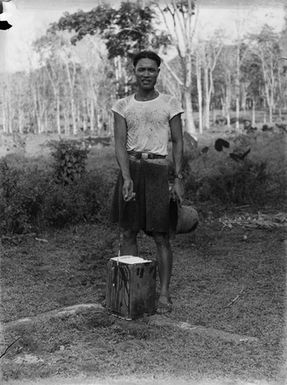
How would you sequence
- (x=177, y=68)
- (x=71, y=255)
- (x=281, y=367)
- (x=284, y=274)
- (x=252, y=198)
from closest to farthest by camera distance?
(x=281, y=367), (x=284, y=274), (x=71, y=255), (x=252, y=198), (x=177, y=68)

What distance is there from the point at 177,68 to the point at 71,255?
43578 millimetres

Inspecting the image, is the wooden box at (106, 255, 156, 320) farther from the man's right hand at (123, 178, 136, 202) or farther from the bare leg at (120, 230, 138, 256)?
the man's right hand at (123, 178, 136, 202)

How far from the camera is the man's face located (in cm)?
353

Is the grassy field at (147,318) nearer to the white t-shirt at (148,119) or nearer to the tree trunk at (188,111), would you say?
the white t-shirt at (148,119)

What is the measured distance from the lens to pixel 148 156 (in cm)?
362

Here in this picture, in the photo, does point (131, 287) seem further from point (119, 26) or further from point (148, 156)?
point (119, 26)

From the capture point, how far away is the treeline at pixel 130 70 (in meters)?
18.0

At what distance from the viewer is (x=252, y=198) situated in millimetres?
8508

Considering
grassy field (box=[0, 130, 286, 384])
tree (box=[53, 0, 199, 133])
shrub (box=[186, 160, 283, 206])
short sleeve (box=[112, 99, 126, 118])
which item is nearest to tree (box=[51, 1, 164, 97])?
tree (box=[53, 0, 199, 133])

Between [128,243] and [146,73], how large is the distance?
119cm

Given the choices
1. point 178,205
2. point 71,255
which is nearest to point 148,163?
point 178,205

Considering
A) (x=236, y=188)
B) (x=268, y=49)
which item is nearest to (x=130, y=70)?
(x=236, y=188)

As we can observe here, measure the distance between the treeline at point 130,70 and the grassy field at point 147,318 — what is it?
214 inches

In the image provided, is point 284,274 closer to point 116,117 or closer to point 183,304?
point 183,304
